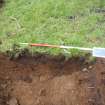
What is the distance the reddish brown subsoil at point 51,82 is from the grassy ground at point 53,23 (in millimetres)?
318

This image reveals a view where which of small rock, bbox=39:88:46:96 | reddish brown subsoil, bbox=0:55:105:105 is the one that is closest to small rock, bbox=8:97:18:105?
reddish brown subsoil, bbox=0:55:105:105

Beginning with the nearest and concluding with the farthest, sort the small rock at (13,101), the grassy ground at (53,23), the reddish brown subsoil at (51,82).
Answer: the reddish brown subsoil at (51,82)
the small rock at (13,101)
the grassy ground at (53,23)

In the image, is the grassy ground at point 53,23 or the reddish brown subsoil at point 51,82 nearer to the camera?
the reddish brown subsoil at point 51,82

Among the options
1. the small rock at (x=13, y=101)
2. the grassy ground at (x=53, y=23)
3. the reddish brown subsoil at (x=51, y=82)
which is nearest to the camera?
the reddish brown subsoil at (x=51, y=82)

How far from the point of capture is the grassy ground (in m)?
5.07

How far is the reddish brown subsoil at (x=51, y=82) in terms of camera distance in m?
4.21

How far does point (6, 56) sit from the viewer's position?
498cm

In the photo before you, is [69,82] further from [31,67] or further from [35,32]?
[35,32]

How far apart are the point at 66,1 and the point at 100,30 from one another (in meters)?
1.11

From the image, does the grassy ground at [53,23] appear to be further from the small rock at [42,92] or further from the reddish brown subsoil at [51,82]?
the small rock at [42,92]

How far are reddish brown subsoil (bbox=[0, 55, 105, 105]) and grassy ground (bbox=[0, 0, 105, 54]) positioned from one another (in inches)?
12.5

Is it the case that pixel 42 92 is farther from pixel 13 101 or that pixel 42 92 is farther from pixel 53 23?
pixel 53 23

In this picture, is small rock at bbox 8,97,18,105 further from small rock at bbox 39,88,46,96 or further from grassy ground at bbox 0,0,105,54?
grassy ground at bbox 0,0,105,54

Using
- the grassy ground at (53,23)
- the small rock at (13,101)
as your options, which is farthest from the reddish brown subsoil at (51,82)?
the grassy ground at (53,23)
